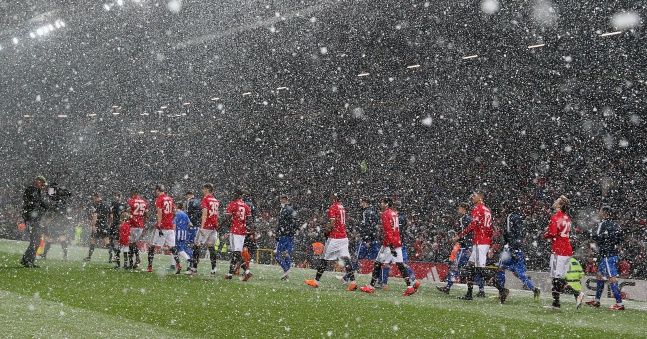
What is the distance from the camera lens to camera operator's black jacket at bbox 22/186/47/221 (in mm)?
16234

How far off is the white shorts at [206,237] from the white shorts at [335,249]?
9.76 feet

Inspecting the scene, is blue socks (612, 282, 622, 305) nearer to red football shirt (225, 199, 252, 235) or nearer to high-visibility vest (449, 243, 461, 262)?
high-visibility vest (449, 243, 461, 262)

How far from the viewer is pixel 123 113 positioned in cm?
4231

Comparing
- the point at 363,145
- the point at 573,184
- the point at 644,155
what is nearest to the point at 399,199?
the point at 363,145

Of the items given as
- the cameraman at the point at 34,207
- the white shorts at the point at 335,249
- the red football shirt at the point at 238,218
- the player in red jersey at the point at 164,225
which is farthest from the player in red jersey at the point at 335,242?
the cameraman at the point at 34,207

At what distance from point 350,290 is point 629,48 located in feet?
45.1

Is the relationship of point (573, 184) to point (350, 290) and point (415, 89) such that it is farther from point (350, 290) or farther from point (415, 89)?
point (350, 290)

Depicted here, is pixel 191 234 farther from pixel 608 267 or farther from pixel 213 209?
pixel 608 267

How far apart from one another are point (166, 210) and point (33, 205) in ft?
9.99

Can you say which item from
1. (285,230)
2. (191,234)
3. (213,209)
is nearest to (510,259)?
(285,230)

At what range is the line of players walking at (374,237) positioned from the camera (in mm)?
13719

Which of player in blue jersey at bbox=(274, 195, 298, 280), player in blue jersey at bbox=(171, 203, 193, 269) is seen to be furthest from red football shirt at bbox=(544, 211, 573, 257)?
player in blue jersey at bbox=(171, 203, 193, 269)

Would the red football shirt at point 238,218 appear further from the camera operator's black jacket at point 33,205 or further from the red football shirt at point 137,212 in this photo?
the camera operator's black jacket at point 33,205

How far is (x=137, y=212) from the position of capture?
58.2ft
